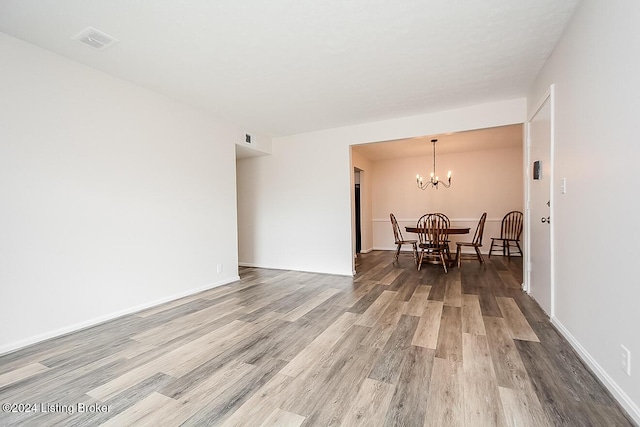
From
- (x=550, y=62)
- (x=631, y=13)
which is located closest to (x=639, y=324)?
(x=631, y=13)

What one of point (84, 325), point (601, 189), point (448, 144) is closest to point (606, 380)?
point (601, 189)

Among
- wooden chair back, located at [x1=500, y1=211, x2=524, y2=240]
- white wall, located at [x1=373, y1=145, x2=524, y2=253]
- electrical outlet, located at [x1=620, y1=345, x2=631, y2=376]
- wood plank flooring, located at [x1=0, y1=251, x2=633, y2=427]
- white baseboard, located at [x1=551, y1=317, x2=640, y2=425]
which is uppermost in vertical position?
white wall, located at [x1=373, y1=145, x2=524, y2=253]

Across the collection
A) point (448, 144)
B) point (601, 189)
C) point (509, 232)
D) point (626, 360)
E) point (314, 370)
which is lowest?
point (314, 370)

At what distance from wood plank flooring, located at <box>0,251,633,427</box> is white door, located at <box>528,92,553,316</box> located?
0.79ft

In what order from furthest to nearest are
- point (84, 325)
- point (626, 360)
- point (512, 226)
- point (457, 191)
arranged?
point (457, 191), point (512, 226), point (84, 325), point (626, 360)

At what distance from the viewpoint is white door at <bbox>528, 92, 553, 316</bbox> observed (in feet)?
8.03

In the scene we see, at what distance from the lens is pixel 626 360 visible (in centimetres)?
Answer: 135

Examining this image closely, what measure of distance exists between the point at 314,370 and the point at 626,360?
63.6 inches

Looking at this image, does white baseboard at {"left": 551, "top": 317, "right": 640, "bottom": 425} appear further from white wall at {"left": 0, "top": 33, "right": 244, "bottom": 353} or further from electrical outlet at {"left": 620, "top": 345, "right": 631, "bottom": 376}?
white wall at {"left": 0, "top": 33, "right": 244, "bottom": 353}

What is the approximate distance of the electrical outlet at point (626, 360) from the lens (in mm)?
1324

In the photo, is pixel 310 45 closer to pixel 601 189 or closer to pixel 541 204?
pixel 601 189

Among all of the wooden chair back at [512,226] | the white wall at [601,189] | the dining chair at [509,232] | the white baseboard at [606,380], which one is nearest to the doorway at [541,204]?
the white wall at [601,189]

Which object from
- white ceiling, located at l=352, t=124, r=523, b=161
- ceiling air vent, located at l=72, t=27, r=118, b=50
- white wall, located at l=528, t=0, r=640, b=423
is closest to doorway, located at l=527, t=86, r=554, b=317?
white wall, located at l=528, t=0, r=640, b=423

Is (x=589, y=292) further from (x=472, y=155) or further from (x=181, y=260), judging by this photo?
(x=472, y=155)
